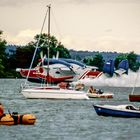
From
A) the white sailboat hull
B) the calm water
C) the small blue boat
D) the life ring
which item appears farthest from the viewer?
the white sailboat hull

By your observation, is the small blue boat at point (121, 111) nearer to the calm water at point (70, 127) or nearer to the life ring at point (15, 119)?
the calm water at point (70, 127)

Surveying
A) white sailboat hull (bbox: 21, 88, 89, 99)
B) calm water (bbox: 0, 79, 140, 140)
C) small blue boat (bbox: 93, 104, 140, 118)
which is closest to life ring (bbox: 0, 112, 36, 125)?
calm water (bbox: 0, 79, 140, 140)

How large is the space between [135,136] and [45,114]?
2306 cm

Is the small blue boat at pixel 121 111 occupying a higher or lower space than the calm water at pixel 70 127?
higher

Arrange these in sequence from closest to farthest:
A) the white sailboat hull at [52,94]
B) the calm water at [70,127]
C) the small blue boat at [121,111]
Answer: the calm water at [70,127] → the small blue boat at [121,111] → the white sailboat hull at [52,94]

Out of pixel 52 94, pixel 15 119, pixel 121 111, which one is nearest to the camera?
pixel 15 119

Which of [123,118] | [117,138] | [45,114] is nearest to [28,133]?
[117,138]

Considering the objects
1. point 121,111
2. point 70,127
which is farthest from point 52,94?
point 70,127

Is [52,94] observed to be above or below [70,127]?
above

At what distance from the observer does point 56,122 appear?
78938mm

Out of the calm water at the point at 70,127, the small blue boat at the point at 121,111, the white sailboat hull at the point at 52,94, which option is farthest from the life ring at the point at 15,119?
the white sailboat hull at the point at 52,94

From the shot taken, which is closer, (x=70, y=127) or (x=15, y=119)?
(x=15, y=119)

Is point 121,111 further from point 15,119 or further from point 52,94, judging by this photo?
point 52,94

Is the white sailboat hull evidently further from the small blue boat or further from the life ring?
the life ring
